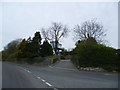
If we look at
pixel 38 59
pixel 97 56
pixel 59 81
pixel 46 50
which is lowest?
pixel 38 59

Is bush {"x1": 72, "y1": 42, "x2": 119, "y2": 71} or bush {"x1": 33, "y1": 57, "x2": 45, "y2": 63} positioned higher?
bush {"x1": 72, "y1": 42, "x2": 119, "y2": 71}

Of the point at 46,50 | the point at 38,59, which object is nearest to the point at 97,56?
the point at 38,59

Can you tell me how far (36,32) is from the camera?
6356 cm

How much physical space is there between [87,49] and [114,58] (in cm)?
412

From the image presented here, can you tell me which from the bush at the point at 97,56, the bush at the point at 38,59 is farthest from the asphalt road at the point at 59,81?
the bush at the point at 38,59

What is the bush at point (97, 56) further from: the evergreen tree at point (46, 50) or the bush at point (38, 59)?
the evergreen tree at point (46, 50)

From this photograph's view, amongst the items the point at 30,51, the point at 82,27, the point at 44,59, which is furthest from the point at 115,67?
the point at 30,51

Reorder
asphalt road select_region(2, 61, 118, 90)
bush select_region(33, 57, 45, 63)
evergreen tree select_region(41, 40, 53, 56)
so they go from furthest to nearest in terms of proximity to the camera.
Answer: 1. evergreen tree select_region(41, 40, 53, 56)
2. bush select_region(33, 57, 45, 63)
3. asphalt road select_region(2, 61, 118, 90)

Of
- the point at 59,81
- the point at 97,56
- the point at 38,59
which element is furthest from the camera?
the point at 38,59

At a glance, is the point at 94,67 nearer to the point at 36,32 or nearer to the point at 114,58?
the point at 114,58

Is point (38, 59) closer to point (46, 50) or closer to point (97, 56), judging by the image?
point (46, 50)

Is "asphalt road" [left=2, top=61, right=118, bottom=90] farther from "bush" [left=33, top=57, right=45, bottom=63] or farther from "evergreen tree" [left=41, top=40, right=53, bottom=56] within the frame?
"evergreen tree" [left=41, top=40, right=53, bottom=56]

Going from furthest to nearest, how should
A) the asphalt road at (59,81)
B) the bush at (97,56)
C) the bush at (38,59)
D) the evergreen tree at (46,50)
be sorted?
the evergreen tree at (46,50), the bush at (38,59), the bush at (97,56), the asphalt road at (59,81)

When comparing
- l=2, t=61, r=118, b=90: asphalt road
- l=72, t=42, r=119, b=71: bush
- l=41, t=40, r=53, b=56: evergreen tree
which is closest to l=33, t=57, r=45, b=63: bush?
l=41, t=40, r=53, b=56: evergreen tree
